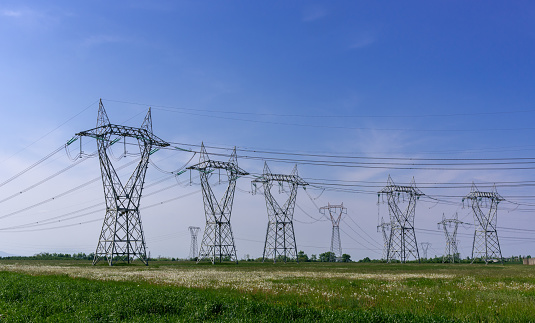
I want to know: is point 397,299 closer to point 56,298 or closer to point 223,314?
point 223,314

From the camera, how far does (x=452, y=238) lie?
448ft

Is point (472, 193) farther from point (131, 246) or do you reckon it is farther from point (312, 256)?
point (131, 246)

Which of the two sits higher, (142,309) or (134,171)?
(134,171)

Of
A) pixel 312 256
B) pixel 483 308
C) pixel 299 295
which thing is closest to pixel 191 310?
pixel 299 295

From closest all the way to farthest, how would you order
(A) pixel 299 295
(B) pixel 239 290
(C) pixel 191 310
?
1. (C) pixel 191 310
2. (A) pixel 299 295
3. (B) pixel 239 290

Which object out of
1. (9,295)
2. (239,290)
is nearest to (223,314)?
(239,290)

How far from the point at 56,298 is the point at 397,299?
13287 millimetres

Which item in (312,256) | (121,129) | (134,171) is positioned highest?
(121,129)

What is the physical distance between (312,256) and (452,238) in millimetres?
48643

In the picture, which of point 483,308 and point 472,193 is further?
point 472,193

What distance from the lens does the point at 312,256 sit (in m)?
144

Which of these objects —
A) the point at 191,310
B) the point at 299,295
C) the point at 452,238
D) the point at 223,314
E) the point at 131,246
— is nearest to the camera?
the point at 223,314

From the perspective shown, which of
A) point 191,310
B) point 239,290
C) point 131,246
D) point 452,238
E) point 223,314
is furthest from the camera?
point 452,238

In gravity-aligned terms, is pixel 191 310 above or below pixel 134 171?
below
